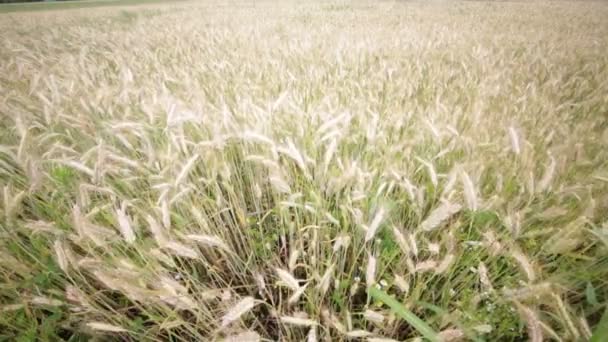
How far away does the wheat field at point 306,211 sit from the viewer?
2.82 feet

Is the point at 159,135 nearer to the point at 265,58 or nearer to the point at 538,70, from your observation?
the point at 265,58

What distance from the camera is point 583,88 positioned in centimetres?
228

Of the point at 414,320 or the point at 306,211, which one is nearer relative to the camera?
the point at 414,320

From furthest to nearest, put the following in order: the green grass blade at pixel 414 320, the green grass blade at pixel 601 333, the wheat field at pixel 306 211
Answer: the wheat field at pixel 306 211
the green grass blade at pixel 414 320
the green grass blade at pixel 601 333

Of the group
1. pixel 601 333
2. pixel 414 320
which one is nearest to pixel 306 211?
pixel 414 320

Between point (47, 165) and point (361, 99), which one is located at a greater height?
point (361, 99)

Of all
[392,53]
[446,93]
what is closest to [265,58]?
[392,53]

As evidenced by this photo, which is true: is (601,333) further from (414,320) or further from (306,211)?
(306,211)

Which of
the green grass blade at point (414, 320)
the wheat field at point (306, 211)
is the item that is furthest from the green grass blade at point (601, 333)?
the green grass blade at point (414, 320)

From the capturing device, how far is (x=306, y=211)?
4.04ft

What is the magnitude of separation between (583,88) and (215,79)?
285cm

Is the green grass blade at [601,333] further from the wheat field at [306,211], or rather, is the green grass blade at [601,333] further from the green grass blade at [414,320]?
the green grass blade at [414,320]

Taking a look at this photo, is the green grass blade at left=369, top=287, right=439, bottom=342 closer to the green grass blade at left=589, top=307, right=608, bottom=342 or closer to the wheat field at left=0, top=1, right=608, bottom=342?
the wheat field at left=0, top=1, right=608, bottom=342

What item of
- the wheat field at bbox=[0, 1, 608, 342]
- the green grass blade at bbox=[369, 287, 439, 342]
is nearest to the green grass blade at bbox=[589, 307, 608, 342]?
the wheat field at bbox=[0, 1, 608, 342]
